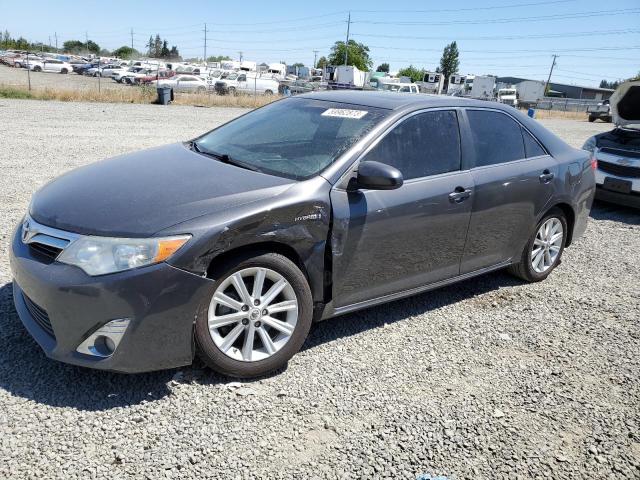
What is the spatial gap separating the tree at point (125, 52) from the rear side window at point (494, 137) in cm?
11475

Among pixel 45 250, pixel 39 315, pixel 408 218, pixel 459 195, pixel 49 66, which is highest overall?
pixel 49 66

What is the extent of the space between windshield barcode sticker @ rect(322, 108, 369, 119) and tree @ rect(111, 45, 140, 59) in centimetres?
11471

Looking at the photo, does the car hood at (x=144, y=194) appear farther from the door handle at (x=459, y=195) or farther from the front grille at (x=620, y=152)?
the front grille at (x=620, y=152)

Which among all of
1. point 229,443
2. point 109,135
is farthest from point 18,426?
point 109,135

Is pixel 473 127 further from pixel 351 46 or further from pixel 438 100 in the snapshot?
pixel 351 46

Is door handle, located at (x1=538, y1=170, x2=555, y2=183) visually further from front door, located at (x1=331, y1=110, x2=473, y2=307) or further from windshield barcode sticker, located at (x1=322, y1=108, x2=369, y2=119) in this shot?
windshield barcode sticker, located at (x1=322, y1=108, x2=369, y2=119)

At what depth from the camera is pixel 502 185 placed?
166 inches

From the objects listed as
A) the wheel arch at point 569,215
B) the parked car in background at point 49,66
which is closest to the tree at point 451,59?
the parked car in background at point 49,66

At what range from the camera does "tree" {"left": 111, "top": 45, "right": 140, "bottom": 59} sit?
108600mm

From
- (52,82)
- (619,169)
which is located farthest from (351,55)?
(619,169)

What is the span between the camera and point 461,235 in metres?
4.02

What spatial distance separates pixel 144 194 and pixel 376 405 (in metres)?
1.78

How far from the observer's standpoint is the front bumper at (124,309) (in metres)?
2.63

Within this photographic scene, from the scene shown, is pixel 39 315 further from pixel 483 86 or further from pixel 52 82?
pixel 483 86
